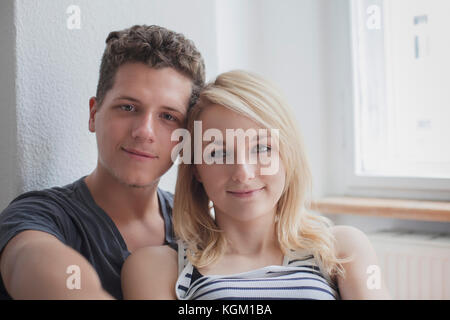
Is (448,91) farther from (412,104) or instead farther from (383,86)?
(383,86)

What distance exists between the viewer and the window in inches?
71.7

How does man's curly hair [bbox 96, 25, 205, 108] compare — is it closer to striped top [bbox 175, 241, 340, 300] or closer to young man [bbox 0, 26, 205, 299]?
young man [bbox 0, 26, 205, 299]

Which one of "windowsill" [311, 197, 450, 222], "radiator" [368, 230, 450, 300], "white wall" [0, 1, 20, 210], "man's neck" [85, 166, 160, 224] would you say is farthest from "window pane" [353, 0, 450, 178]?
"white wall" [0, 1, 20, 210]

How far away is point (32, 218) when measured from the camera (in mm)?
888

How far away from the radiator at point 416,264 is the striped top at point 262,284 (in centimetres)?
84

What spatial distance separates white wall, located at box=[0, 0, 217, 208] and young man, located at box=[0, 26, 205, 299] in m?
0.14

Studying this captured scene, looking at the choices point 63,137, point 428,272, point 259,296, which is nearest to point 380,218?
point 428,272

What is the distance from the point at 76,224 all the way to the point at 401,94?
1561mm

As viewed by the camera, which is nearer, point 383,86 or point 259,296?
point 259,296

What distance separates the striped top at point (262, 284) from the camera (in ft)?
2.87

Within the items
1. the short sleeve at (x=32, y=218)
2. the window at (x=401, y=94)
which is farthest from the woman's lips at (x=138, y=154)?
the window at (x=401, y=94)

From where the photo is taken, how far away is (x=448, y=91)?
1815mm

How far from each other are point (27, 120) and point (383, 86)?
1560mm

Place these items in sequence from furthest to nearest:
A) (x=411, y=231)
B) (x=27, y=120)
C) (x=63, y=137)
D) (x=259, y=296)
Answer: (x=411, y=231)
(x=63, y=137)
(x=27, y=120)
(x=259, y=296)
